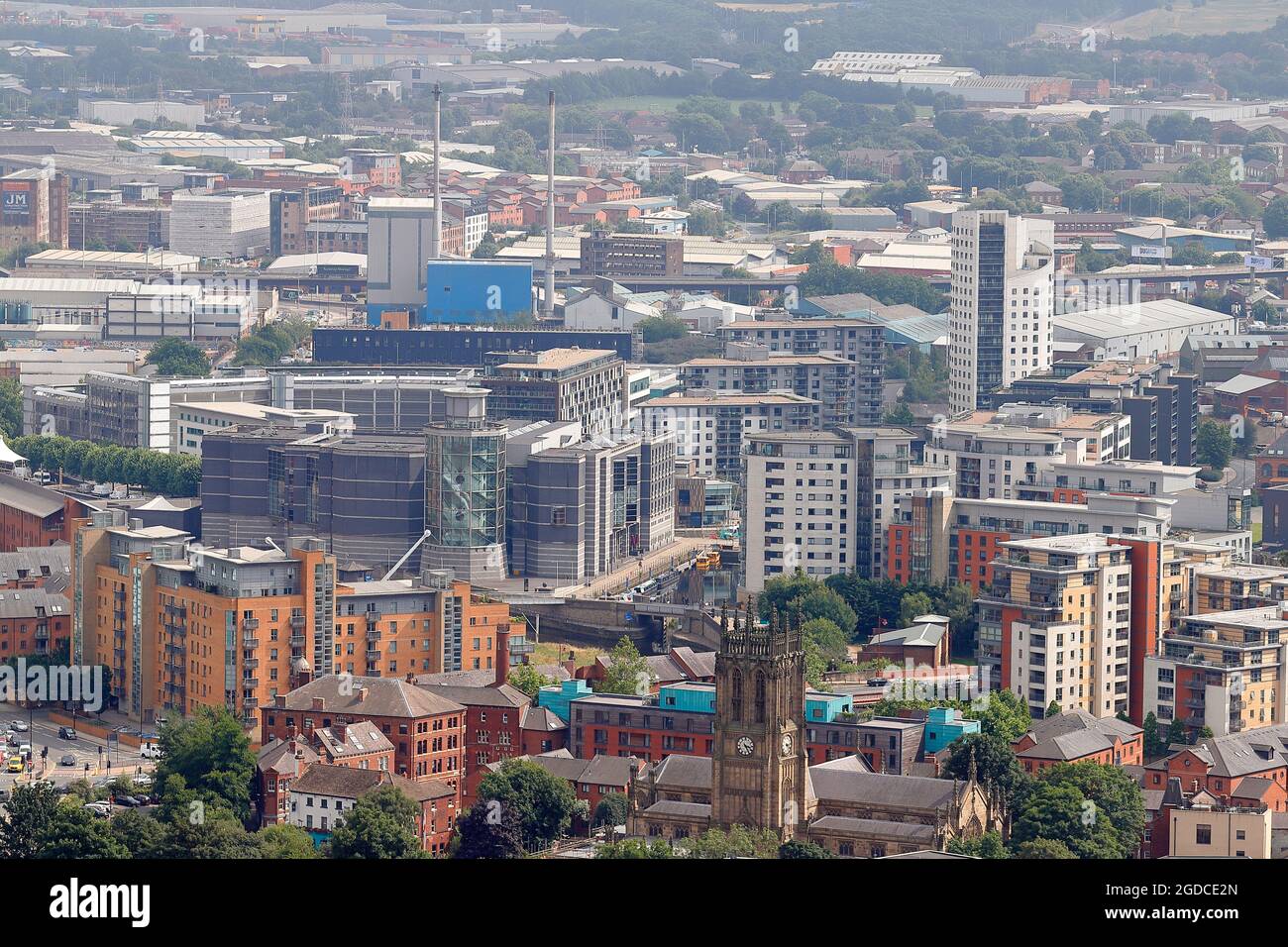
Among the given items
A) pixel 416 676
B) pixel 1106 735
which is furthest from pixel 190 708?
pixel 1106 735

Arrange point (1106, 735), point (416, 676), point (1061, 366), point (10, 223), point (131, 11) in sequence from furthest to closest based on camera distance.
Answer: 1. point (131, 11)
2. point (10, 223)
3. point (1061, 366)
4. point (416, 676)
5. point (1106, 735)

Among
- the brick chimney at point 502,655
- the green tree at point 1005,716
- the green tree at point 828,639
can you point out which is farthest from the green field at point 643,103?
the green tree at point 1005,716

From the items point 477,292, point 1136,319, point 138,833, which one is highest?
point 477,292

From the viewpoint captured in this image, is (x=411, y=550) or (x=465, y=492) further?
(x=411, y=550)

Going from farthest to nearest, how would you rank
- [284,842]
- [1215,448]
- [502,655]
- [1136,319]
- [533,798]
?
[1136,319] → [1215,448] → [502,655] → [533,798] → [284,842]

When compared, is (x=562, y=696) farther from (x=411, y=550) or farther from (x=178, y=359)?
(x=178, y=359)

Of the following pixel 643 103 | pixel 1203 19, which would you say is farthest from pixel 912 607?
pixel 1203 19

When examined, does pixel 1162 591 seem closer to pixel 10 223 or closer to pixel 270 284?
pixel 270 284
